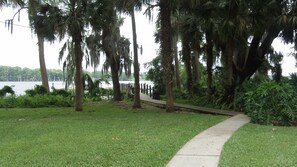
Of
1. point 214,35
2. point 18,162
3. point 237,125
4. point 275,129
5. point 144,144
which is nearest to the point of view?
point 18,162

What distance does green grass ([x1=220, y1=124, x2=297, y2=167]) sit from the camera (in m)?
5.59

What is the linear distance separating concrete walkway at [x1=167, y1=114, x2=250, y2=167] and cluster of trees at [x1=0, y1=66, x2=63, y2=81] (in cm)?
4014

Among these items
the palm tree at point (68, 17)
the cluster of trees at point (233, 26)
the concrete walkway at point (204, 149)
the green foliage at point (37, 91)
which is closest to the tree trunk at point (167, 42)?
the cluster of trees at point (233, 26)

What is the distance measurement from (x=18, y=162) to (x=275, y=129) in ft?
21.0

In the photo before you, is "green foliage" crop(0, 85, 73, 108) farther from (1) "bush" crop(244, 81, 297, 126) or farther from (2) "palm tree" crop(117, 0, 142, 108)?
(1) "bush" crop(244, 81, 297, 126)

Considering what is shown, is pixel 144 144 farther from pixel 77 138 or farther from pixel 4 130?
pixel 4 130

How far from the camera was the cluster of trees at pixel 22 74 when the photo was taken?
47.1m

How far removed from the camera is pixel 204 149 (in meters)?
6.60

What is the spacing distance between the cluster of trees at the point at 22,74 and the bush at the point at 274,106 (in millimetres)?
38900

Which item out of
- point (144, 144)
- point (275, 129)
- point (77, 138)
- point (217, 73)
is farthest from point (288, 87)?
point (217, 73)

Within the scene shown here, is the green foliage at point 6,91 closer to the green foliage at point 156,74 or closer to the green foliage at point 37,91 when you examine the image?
the green foliage at point 37,91

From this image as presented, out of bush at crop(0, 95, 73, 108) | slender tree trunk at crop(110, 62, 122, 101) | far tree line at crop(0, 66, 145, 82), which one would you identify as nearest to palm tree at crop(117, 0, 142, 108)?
slender tree trunk at crop(110, 62, 122, 101)

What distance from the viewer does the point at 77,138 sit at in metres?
7.95

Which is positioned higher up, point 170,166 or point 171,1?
point 171,1
